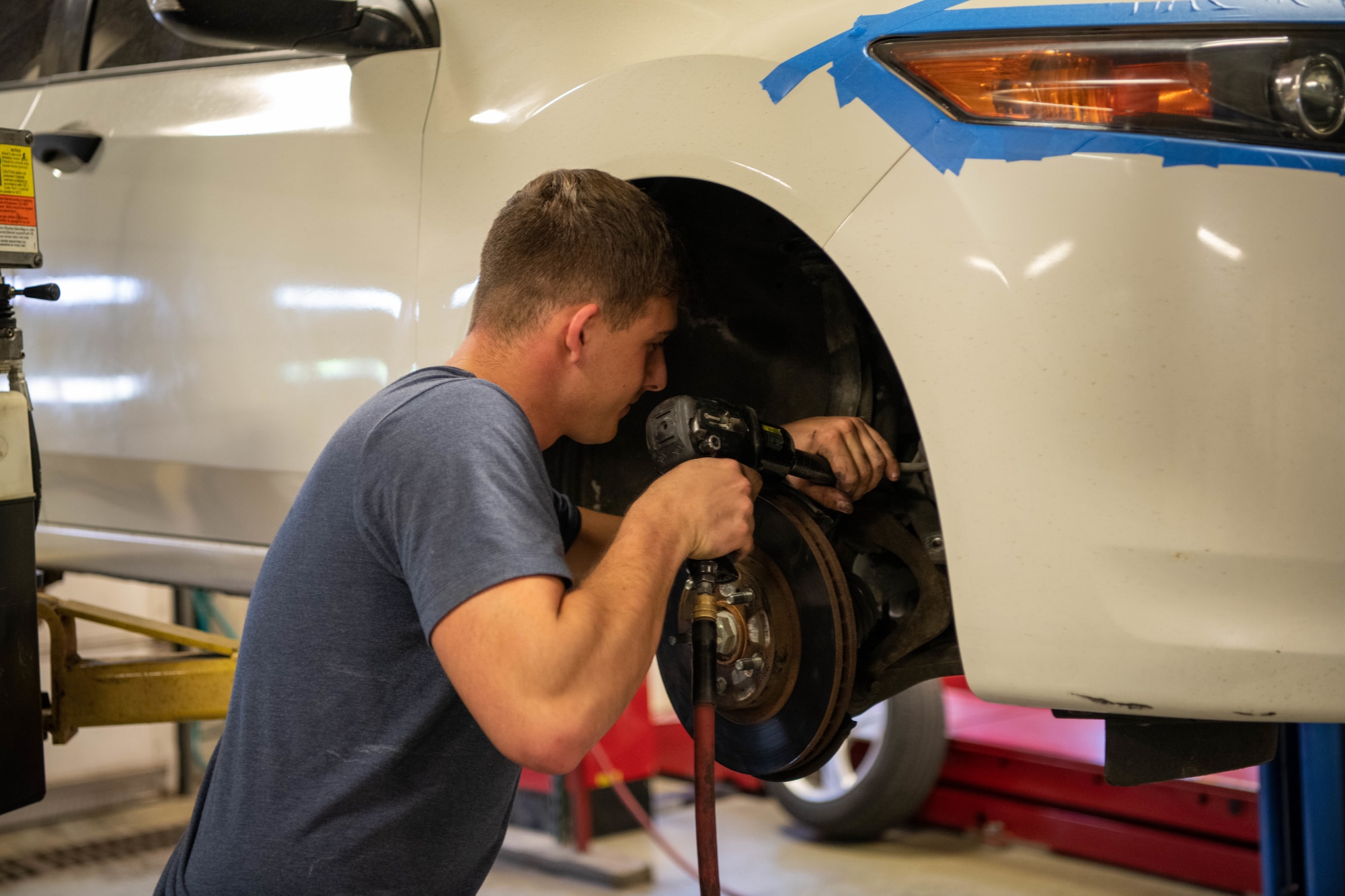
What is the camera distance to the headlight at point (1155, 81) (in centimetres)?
99

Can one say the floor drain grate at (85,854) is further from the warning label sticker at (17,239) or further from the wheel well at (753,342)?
the wheel well at (753,342)

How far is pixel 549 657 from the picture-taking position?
0.91 metres

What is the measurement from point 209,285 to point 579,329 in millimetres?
770

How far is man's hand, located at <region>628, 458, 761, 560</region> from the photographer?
1.12 m

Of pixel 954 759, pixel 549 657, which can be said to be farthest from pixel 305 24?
pixel 954 759

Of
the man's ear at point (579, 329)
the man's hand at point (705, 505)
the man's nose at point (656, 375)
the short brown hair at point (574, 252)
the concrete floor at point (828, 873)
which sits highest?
the short brown hair at point (574, 252)

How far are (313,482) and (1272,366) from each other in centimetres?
85

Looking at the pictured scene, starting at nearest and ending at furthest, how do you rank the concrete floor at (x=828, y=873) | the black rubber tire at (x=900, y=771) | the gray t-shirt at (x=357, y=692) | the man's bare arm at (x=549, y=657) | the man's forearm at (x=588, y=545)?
1. the man's bare arm at (x=549, y=657)
2. the gray t-shirt at (x=357, y=692)
3. the man's forearm at (x=588, y=545)
4. the concrete floor at (x=828, y=873)
5. the black rubber tire at (x=900, y=771)

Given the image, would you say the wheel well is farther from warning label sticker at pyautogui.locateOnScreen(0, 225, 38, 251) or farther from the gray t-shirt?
warning label sticker at pyautogui.locateOnScreen(0, 225, 38, 251)

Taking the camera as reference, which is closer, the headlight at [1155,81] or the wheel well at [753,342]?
the headlight at [1155,81]

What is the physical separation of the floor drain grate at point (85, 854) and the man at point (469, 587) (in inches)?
117

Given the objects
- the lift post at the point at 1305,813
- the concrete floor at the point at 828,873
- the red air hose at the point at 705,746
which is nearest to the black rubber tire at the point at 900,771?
the concrete floor at the point at 828,873

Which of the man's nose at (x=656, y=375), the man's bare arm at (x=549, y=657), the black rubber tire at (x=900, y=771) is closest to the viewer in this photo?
the man's bare arm at (x=549, y=657)

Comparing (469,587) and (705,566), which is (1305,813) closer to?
(705,566)
